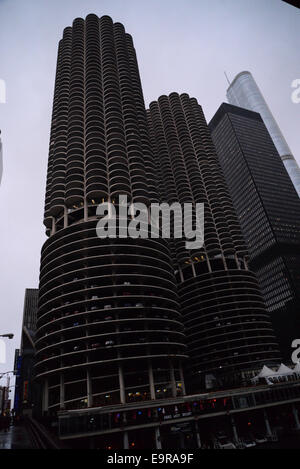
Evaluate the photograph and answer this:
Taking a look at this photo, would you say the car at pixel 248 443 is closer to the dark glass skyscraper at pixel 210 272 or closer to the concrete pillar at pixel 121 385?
the concrete pillar at pixel 121 385

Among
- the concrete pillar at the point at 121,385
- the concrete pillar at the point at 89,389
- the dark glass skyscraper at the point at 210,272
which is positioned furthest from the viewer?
the dark glass skyscraper at the point at 210,272

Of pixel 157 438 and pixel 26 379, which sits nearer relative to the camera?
pixel 157 438

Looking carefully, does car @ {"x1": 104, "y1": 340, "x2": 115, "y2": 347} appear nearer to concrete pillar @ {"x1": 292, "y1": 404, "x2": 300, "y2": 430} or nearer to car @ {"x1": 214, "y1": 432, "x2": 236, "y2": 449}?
car @ {"x1": 214, "y1": 432, "x2": 236, "y2": 449}

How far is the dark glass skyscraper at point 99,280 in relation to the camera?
6425 cm

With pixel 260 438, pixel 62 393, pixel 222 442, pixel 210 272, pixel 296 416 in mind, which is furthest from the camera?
pixel 210 272

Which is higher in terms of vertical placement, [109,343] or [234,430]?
[109,343]

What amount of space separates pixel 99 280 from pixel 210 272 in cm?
5590

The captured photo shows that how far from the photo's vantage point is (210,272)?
4486 inches

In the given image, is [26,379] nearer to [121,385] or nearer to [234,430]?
[121,385]

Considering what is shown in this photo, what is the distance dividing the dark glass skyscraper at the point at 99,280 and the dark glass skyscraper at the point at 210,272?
86.5ft

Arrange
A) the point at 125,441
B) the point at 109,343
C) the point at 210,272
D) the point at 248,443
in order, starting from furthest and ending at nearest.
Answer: the point at 210,272
the point at 109,343
the point at 248,443
the point at 125,441

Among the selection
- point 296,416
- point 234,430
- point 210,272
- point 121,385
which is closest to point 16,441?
point 121,385

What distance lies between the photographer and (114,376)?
64.9 meters

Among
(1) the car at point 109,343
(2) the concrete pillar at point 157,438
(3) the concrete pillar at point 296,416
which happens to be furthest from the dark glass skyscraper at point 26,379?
(3) the concrete pillar at point 296,416
